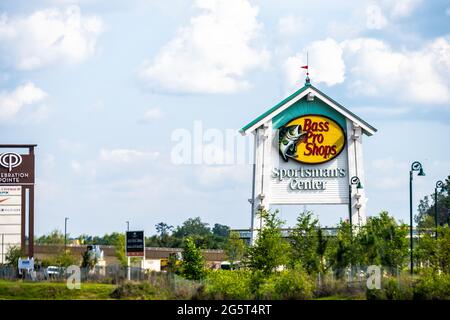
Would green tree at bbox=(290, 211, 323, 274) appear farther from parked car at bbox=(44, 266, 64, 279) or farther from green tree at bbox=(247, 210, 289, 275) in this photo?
parked car at bbox=(44, 266, 64, 279)

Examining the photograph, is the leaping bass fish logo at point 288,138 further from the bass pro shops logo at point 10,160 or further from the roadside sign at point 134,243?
the bass pro shops logo at point 10,160

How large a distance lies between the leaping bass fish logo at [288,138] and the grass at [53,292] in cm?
1721

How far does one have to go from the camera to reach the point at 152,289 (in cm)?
6869

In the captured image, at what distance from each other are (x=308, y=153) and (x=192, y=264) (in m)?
11.7

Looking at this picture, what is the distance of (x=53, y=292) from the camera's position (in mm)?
70875

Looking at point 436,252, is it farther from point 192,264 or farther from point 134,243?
point 134,243

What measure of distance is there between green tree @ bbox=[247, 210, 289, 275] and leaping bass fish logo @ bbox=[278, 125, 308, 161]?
10.6 m

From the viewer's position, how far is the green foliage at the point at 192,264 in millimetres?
82812

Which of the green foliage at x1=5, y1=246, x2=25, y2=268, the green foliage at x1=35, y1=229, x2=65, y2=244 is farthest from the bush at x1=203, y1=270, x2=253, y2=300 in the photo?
the green foliage at x1=35, y1=229, x2=65, y2=244

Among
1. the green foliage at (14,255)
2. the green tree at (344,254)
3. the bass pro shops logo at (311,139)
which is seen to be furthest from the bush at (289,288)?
the green foliage at (14,255)
